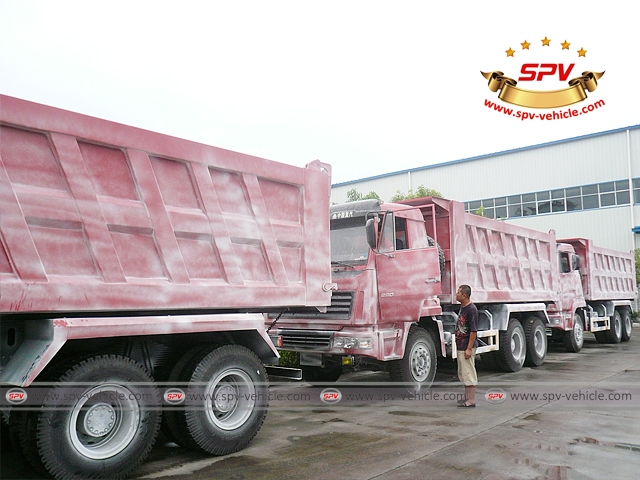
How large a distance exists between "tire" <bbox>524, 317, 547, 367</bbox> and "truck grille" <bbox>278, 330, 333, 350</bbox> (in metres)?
5.42

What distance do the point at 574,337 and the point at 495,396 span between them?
6.52m

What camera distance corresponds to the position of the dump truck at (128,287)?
390 cm

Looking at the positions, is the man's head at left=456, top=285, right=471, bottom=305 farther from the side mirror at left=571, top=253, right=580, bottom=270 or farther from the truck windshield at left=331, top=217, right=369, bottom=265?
the side mirror at left=571, top=253, right=580, bottom=270

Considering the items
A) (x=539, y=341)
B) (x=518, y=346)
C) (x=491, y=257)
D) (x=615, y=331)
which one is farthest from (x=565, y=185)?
(x=491, y=257)

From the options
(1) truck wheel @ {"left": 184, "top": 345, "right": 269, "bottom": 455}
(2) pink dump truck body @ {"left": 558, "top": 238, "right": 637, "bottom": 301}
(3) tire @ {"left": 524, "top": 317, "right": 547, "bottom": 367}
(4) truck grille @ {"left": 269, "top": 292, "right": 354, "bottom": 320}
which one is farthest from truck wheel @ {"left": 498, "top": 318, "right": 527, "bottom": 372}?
(1) truck wheel @ {"left": 184, "top": 345, "right": 269, "bottom": 455}

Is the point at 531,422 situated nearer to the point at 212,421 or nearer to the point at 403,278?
the point at 403,278

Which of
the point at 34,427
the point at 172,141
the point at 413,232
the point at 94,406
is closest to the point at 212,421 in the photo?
the point at 94,406

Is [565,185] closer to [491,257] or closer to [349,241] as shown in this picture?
[491,257]

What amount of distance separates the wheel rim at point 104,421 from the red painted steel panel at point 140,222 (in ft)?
2.20

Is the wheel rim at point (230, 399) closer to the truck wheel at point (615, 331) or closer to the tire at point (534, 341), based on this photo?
the tire at point (534, 341)

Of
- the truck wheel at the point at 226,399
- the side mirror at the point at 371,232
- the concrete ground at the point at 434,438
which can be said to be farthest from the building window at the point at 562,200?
the truck wheel at the point at 226,399

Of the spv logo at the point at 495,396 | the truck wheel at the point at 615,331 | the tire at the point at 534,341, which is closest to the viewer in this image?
the spv logo at the point at 495,396

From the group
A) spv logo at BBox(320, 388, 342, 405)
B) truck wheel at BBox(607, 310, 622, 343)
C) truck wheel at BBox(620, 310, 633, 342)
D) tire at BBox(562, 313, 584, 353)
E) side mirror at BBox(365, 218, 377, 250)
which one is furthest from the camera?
truck wheel at BBox(620, 310, 633, 342)

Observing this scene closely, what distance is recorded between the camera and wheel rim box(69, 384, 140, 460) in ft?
13.5
